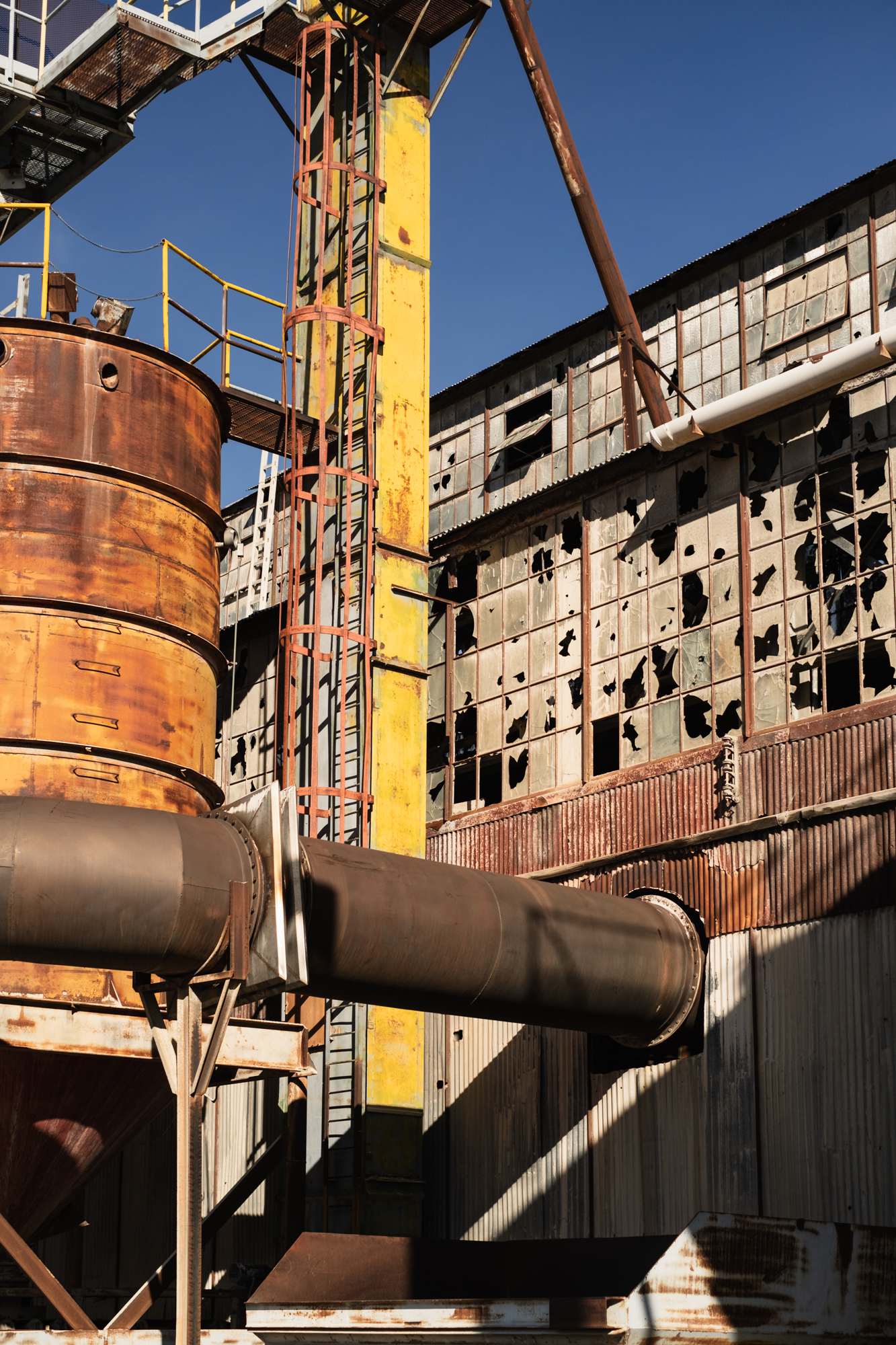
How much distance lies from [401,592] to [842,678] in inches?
213

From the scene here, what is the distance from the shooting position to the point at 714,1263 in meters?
10.8

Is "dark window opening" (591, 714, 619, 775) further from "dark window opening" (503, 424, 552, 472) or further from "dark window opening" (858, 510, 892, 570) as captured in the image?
"dark window opening" (503, 424, 552, 472)

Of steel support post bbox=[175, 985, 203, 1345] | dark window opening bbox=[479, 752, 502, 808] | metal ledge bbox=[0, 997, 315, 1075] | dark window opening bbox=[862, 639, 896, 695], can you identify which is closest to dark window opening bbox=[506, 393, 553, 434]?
dark window opening bbox=[479, 752, 502, 808]

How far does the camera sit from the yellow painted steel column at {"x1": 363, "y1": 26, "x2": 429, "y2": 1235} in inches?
679

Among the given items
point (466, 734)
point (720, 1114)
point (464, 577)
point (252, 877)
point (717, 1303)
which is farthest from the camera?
point (464, 577)

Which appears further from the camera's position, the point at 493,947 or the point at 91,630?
the point at 91,630

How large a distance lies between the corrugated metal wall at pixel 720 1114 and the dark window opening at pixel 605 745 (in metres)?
2.81

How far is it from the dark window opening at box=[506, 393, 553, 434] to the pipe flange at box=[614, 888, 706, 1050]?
6.93 m

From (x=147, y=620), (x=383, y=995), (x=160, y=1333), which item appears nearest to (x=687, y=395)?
(x=147, y=620)

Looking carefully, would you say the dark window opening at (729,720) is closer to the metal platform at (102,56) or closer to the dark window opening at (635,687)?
the dark window opening at (635,687)

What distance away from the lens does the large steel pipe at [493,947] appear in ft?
41.6

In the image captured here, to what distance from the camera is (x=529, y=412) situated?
68.0 feet

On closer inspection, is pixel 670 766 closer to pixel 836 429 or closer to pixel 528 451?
pixel 836 429

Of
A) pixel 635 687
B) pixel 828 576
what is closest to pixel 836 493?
pixel 828 576
